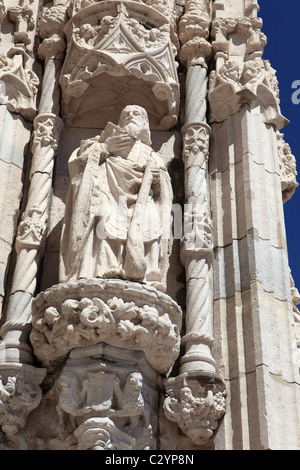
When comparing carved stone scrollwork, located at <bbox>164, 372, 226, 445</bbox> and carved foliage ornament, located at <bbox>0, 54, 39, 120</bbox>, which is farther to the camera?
carved foliage ornament, located at <bbox>0, 54, 39, 120</bbox>

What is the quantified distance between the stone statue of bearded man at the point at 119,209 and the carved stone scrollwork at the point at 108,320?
178 mm

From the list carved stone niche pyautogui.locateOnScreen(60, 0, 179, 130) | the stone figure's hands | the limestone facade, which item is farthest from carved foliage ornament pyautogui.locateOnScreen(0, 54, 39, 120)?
the stone figure's hands

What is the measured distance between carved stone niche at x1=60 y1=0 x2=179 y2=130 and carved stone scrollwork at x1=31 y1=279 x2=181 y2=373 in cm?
234

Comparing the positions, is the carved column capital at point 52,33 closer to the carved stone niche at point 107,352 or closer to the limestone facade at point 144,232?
the limestone facade at point 144,232

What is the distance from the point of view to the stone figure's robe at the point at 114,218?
6.38 m

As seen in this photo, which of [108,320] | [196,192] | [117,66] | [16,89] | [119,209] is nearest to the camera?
[108,320]

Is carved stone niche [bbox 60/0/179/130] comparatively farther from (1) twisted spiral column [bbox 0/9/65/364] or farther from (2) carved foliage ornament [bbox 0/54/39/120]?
(2) carved foliage ornament [bbox 0/54/39/120]

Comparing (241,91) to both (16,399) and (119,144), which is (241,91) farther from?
(16,399)

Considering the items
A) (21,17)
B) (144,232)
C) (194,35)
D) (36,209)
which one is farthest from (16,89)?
(144,232)

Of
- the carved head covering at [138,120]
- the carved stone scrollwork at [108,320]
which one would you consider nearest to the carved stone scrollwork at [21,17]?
the carved head covering at [138,120]

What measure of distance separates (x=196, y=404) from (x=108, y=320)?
0.85 metres

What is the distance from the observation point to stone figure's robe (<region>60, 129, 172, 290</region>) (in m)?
6.38

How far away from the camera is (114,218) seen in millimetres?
6645
